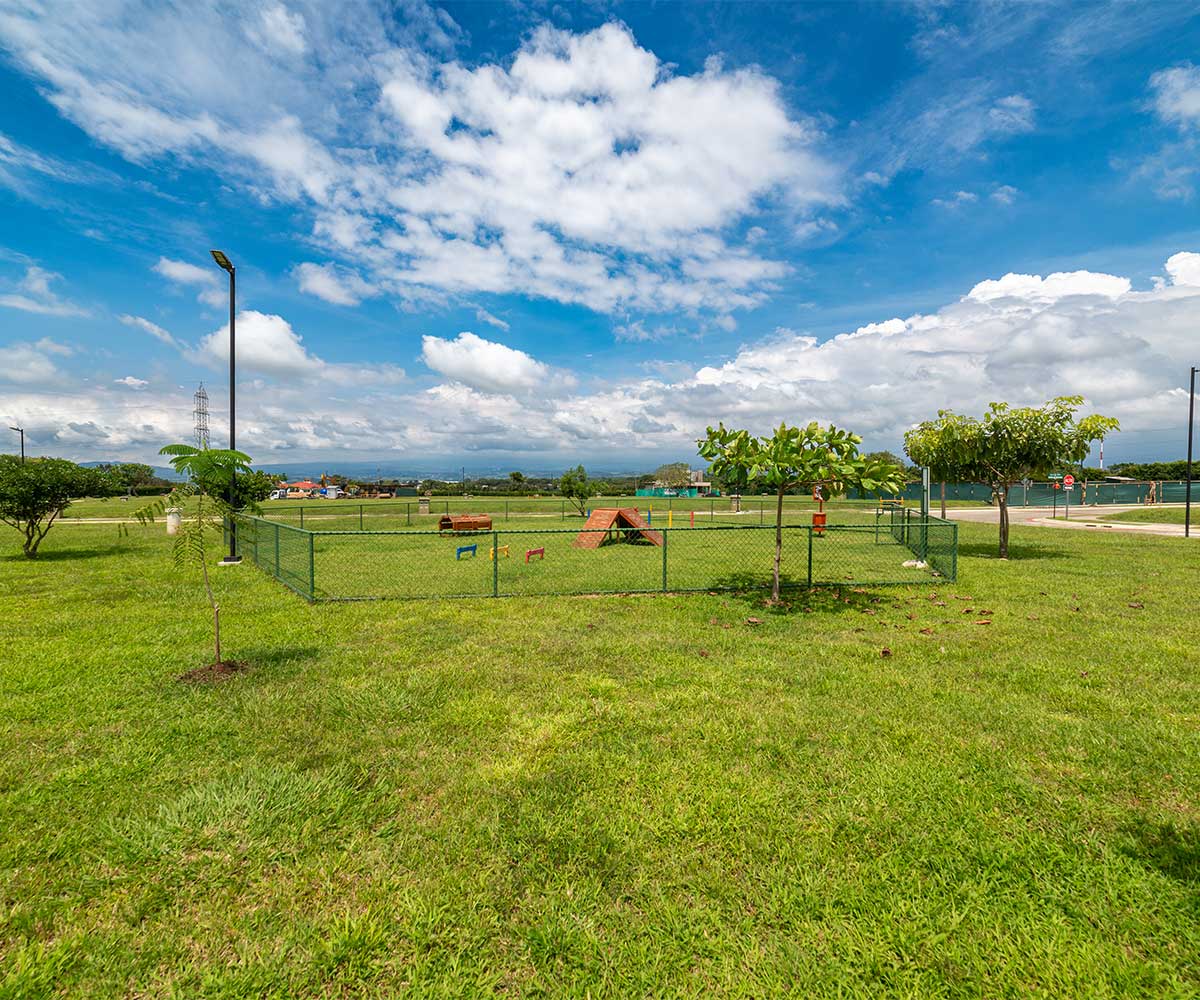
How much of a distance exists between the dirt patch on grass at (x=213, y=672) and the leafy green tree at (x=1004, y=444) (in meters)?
17.5

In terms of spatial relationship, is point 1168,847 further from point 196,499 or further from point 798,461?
point 196,499

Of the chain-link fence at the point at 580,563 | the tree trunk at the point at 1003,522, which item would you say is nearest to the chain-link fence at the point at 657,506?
the chain-link fence at the point at 580,563

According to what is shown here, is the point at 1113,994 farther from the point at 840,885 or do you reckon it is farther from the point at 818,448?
the point at 818,448

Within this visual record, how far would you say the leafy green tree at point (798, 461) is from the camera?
866 cm

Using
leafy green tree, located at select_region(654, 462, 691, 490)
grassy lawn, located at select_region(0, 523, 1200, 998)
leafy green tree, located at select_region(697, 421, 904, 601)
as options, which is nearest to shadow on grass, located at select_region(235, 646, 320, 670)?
grassy lawn, located at select_region(0, 523, 1200, 998)

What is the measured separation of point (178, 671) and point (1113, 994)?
8239 mm

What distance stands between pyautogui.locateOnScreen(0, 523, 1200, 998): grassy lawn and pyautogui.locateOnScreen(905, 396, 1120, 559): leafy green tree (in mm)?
9185

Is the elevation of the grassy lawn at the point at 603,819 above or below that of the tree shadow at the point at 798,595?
below

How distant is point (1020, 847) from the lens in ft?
10.6

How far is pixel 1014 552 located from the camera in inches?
640

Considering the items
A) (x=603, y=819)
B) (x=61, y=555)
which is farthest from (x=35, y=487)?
(x=603, y=819)

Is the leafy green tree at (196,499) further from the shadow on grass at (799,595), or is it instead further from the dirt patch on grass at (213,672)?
the shadow on grass at (799,595)

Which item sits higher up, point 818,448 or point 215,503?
point 818,448

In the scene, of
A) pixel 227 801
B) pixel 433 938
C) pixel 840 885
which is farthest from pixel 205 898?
pixel 840 885
